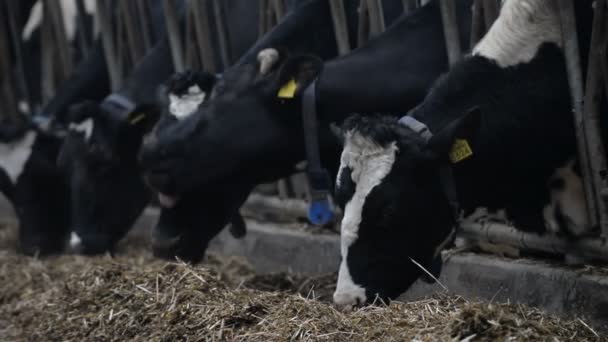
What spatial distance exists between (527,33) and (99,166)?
12.1 feet

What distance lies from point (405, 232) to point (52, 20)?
592cm

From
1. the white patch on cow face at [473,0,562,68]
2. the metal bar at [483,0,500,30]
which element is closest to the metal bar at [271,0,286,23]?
the metal bar at [483,0,500,30]

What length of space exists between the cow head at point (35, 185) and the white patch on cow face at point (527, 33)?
444 cm

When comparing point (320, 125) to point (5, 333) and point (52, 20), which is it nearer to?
point (5, 333)

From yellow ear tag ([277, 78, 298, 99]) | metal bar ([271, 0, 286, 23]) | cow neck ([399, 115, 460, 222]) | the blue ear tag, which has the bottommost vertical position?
the blue ear tag

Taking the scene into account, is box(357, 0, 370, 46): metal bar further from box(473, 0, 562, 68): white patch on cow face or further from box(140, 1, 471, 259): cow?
box(473, 0, 562, 68): white patch on cow face

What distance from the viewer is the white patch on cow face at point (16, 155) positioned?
8.35 metres

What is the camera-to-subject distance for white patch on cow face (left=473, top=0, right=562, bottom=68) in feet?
15.5

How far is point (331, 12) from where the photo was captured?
635cm

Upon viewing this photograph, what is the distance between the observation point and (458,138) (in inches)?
174

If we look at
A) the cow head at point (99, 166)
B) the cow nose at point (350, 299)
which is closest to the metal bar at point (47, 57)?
the cow head at point (99, 166)

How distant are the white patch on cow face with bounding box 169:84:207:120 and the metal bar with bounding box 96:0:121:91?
237 centimetres

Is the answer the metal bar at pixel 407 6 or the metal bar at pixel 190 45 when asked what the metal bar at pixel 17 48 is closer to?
the metal bar at pixel 190 45

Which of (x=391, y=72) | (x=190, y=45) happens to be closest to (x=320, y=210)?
(x=391, y=72)
